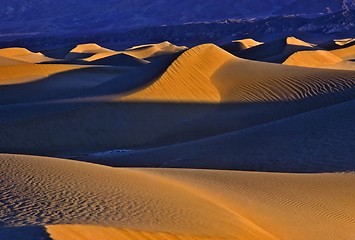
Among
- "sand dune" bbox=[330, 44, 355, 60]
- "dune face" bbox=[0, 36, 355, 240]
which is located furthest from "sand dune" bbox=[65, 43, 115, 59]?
"dune face" bbox=[0, 36, 355, 240]

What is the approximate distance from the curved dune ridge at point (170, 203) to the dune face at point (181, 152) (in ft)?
0.07

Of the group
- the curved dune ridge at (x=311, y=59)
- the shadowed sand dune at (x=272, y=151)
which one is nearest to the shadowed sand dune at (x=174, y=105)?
the shadowed sand dune at (x=272, y=151)

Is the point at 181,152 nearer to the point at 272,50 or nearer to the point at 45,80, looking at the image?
the point at 45,80

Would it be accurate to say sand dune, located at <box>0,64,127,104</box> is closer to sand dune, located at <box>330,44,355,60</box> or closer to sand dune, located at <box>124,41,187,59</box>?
sand dune, located at <box>330,44,355,60</box>

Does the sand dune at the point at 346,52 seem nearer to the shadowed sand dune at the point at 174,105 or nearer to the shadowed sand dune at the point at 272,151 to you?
the shadowed sand dune at the point at 174,105

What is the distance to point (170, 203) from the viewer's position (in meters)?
6.86

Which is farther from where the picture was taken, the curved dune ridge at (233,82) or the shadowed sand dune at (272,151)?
the curved dune ridge at (233,82)

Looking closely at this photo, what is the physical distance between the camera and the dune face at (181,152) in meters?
6.07

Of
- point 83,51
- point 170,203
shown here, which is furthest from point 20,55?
point 170,203

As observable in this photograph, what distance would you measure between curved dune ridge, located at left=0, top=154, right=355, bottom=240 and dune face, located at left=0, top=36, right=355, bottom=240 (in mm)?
20

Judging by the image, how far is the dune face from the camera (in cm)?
607

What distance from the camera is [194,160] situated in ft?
42.1

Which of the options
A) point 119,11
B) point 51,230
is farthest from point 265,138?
point 119,11

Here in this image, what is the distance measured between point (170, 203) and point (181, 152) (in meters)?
6.69
